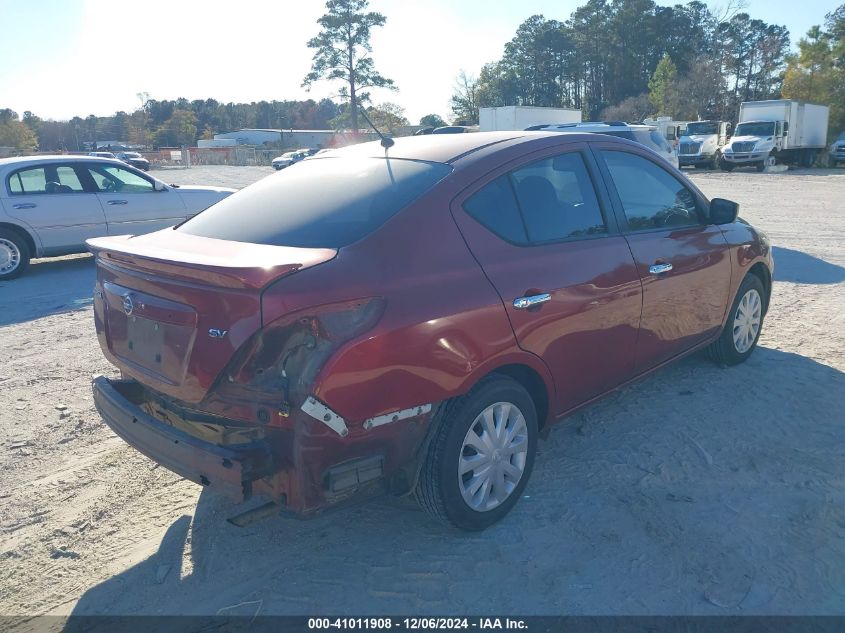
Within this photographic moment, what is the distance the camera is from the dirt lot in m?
2.83

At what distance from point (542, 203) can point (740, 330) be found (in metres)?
2.54

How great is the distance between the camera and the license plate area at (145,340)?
9.63ft

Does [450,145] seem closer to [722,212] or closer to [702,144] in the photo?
[722,212]

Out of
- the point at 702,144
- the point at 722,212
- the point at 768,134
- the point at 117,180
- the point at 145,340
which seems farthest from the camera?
the point at 702,144

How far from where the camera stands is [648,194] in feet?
14.3

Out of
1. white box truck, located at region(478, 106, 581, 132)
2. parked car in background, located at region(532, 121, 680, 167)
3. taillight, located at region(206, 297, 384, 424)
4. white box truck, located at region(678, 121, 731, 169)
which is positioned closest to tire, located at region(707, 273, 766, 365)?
taillight, located at region(206, 297, 384, 424)

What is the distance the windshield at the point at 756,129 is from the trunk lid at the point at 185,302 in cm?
3247

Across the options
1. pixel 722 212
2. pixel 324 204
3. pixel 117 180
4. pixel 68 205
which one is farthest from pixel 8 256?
pixel 722 212

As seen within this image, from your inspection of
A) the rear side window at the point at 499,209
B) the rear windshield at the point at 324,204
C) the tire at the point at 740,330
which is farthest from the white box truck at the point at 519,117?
the rear side window at the point at 499,209

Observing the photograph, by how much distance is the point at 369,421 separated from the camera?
269cm

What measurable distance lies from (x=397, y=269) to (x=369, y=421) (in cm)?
63

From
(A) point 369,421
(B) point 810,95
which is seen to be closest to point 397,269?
(A) point 369,421

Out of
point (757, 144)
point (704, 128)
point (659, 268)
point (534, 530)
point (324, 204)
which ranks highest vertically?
point (324, 204)

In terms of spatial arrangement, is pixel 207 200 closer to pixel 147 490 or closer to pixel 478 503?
pixel 147 490
